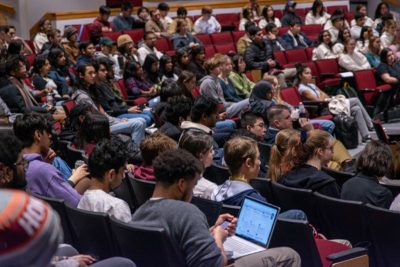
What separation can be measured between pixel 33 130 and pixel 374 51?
7.14 meters

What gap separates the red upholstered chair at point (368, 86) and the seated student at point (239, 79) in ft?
4.73

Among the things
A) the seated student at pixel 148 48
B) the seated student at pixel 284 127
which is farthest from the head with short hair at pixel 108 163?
the seated student at pixel 148 48

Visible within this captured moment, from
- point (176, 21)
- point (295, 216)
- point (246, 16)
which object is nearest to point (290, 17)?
point (246, 16)

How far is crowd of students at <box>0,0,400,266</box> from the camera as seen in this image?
3.18 m

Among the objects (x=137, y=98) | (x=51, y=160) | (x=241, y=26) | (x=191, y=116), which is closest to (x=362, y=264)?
(x=51, y=160)

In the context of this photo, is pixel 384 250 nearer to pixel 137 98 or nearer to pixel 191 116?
pixel 191 116

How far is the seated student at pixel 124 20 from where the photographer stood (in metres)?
11.5

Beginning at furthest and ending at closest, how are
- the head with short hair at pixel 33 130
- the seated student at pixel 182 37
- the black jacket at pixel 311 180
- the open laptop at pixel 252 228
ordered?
the seated student at pixel 182 37 → the black jacket at pixel 311 180 → the head with short hair at pixel 33 130 → the open laptop at pixel 252 228

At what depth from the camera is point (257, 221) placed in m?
3.20

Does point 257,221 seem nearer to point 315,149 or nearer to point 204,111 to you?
point 315,149

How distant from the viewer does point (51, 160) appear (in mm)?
4336

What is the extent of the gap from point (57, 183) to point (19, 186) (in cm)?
46

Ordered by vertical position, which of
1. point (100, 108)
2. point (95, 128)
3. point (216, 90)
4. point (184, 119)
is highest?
point (95, 128)

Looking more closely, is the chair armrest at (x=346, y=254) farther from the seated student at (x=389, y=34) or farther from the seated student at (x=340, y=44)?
the seated student at (x=389, y=34)
